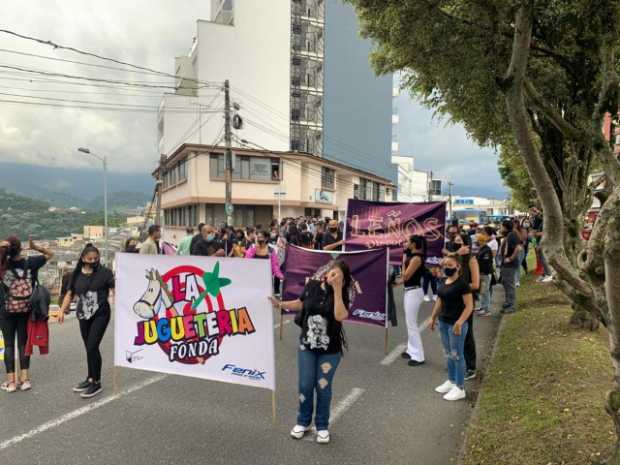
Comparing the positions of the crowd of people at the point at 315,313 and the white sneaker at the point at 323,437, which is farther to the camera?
the white sneaker at the point at 323,437

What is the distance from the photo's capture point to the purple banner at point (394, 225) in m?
9.05

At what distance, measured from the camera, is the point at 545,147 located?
339 inches

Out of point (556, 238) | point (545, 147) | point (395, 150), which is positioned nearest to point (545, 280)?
point (545, 147)

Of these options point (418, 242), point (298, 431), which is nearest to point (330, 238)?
point (418, 242)

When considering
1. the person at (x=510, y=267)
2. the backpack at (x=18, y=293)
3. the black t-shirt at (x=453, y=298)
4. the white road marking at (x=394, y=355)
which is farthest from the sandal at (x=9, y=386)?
the person at (x=510, y=267)

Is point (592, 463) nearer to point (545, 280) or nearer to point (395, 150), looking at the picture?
point (545, 280)

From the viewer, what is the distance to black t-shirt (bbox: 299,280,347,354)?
3.96m

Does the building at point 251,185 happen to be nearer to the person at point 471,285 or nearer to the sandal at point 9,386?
the person at point 471,285

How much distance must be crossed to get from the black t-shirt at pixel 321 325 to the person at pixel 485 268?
20.2 ft

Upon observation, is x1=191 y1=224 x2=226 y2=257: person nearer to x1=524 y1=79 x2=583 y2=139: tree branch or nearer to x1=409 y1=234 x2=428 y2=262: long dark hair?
x1=409 y1=234 x2=428 y2=262: long dark hair

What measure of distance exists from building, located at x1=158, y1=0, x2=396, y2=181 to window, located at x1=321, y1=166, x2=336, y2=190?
7.05ft

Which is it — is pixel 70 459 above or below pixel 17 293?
below

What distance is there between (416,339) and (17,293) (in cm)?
518

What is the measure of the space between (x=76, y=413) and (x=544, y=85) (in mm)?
9782
